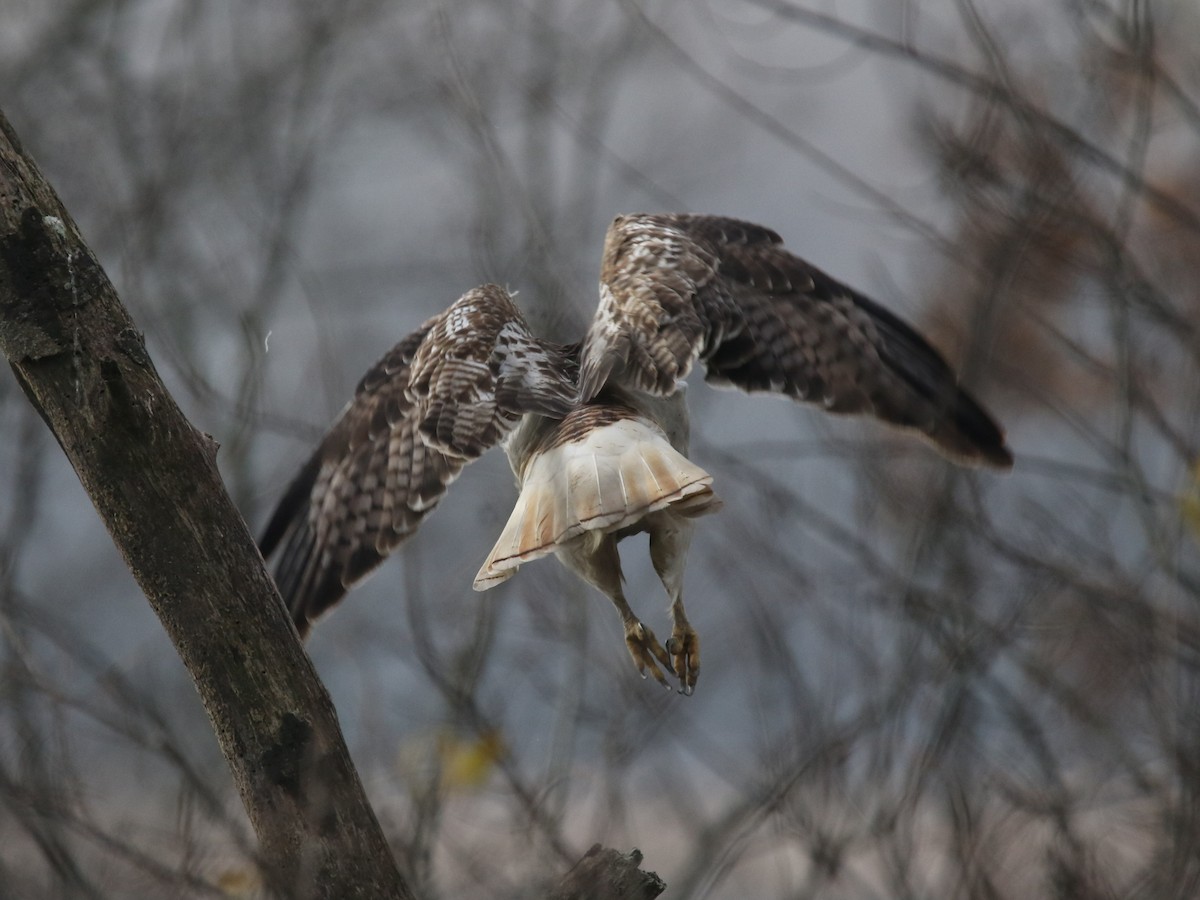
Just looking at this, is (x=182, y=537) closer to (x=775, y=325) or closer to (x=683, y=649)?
(x=683, y=649)

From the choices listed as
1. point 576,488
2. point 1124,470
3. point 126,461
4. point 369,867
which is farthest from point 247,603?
→ point 1124,470

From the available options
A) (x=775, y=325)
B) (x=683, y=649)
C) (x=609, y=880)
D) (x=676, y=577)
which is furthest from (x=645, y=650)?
(x=775, y=325)

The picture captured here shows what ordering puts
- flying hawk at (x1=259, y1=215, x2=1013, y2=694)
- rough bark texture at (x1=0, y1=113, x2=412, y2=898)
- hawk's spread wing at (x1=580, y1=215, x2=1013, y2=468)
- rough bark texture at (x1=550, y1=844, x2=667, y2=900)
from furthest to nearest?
1. hawk's spread wing at (x1=580, y1=215, x2=1013, y2=468)
2. flying hawk at (x1=259, y1=215, x2=1013, y2=694)
3. rough bark texture at (x1=550, y1=844, x2=667, y2=900)
4. rough bark texture at (x1=0, y1=113, x2=412, y2=898)

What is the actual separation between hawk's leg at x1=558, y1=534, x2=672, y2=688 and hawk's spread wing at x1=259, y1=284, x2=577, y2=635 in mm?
456

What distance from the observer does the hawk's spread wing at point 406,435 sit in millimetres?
4074

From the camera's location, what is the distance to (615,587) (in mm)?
4055

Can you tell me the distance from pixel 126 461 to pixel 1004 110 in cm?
374

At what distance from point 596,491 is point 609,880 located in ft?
3.73

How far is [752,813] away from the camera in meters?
4.74

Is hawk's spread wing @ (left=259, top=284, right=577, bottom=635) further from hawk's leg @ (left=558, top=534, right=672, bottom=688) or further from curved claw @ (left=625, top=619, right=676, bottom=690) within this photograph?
curved claw @ (left=625, top=619, right=676, bottom=690)

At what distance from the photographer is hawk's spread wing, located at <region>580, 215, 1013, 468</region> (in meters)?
4.42

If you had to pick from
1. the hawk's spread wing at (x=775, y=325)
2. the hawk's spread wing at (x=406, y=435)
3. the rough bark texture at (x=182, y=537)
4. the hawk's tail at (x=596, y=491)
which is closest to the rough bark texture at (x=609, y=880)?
the rough bark texture at (x=182, y=537)

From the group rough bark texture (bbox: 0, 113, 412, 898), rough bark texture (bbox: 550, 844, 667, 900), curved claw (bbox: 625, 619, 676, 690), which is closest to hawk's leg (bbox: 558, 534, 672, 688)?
curved claw (bbox: 625, 619, 676, 690)

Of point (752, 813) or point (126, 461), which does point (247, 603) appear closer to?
point (126, 461)
